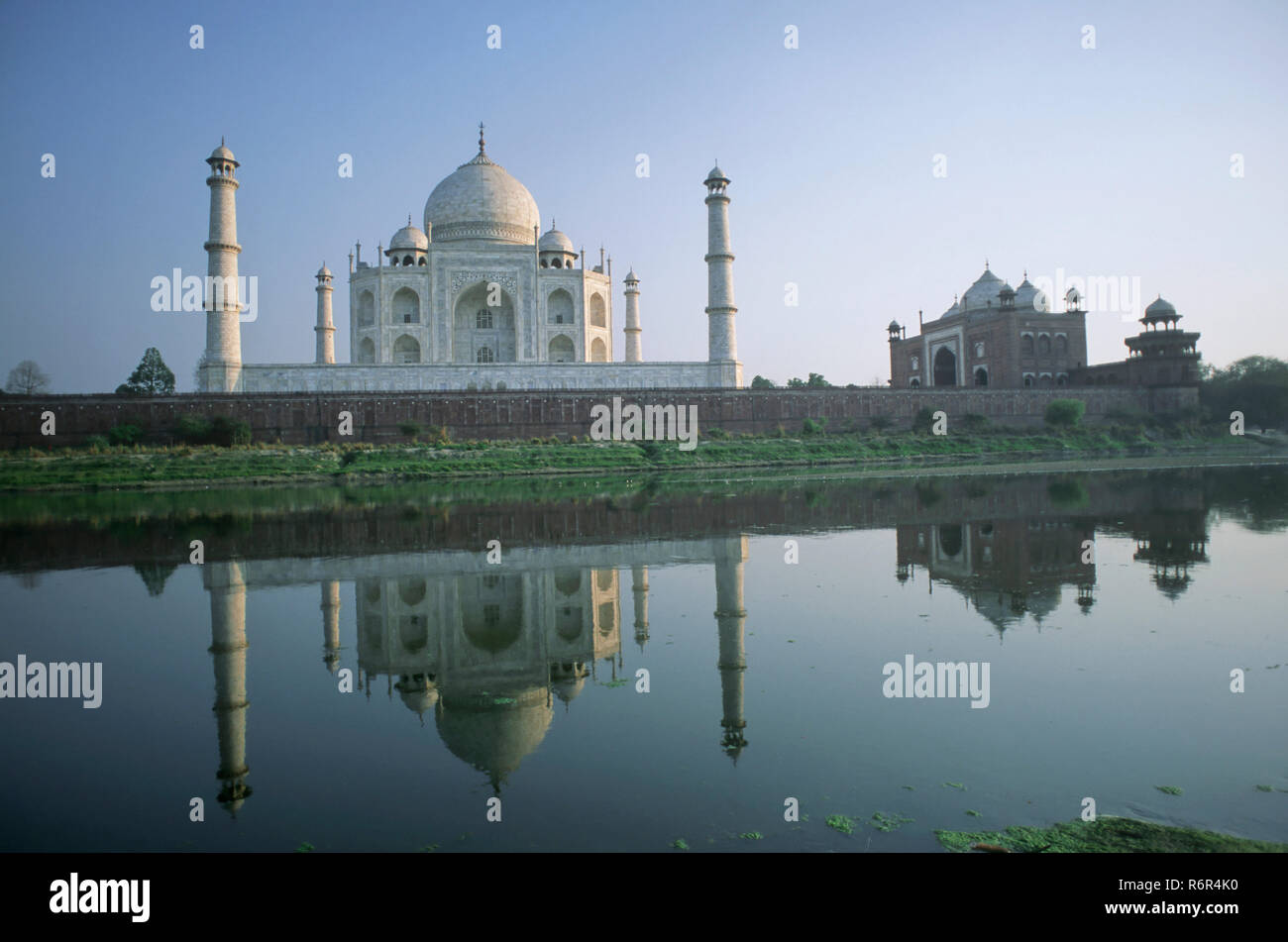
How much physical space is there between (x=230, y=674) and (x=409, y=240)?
111ft

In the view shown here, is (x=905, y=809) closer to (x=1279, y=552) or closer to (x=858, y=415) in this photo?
(x=1279, y=552)

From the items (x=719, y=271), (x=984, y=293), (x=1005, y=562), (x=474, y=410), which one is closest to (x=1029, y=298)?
(x=984, y=293)

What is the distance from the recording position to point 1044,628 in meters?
6.05

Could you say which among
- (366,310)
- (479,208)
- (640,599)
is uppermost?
(479,208)

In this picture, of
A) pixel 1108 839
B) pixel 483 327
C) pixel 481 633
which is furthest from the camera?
pixel 483 327

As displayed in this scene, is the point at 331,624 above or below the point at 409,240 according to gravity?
below

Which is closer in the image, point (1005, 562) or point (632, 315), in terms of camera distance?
point (1005, 562)

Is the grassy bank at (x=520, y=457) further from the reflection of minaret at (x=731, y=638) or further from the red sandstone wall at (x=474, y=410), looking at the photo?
the reflection of minaret at (x=731, y=638)

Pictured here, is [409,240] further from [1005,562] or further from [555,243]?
[1005,562]

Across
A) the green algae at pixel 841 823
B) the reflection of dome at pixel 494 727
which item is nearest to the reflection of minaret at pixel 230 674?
the reflection of dome at pixel 494 727

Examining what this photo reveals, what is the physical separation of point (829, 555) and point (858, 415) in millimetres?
25578

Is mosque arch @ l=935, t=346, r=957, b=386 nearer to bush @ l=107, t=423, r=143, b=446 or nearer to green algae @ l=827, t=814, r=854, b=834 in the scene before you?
bush @ l=107, t=423, r=143, b=446

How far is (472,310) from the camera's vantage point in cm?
3631
